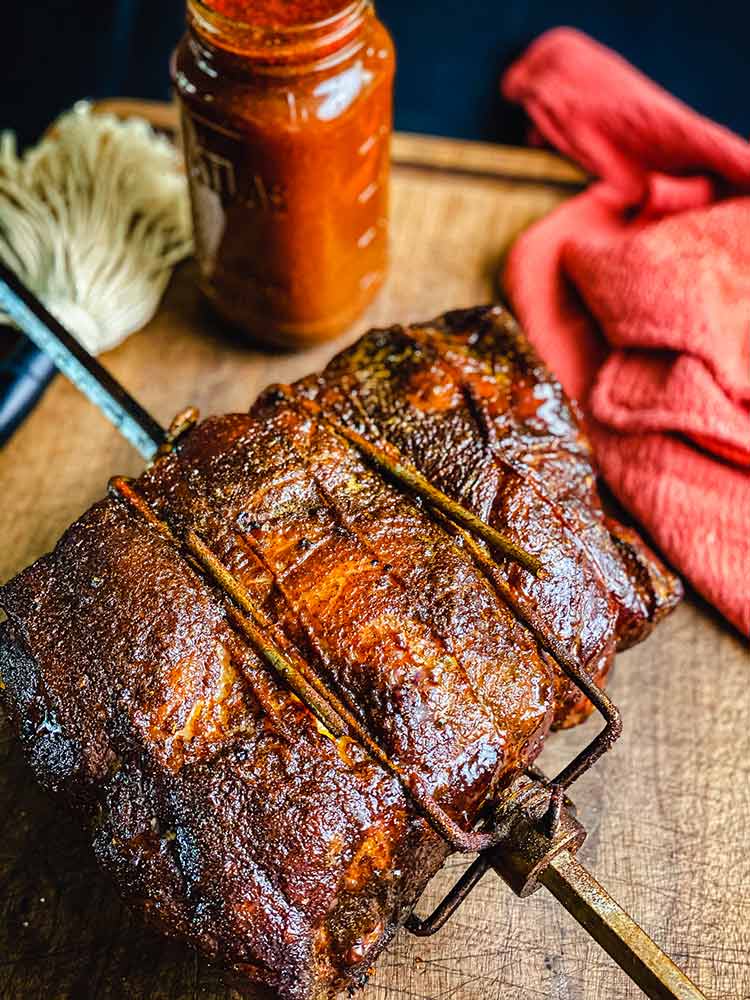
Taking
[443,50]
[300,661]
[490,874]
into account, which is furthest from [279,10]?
[490,874]

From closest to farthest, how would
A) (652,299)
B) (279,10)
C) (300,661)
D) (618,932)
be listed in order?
(618,932), (300,661), (279,10), (652,299)

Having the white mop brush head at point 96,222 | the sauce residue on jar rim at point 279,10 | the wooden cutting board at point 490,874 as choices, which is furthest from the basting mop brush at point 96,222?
the sauce residue on jar rim at point 279,10

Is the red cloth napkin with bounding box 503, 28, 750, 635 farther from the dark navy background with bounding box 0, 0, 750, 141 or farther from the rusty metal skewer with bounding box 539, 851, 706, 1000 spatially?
the rusty metal skewer with bounding box 539, 851, 706, 1000

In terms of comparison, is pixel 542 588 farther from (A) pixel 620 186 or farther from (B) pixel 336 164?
(A) pixel 620 186

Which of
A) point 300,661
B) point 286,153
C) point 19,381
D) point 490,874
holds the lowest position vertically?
point 490,874

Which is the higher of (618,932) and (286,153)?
(286,153)

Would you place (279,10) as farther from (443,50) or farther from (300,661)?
(443,50)
